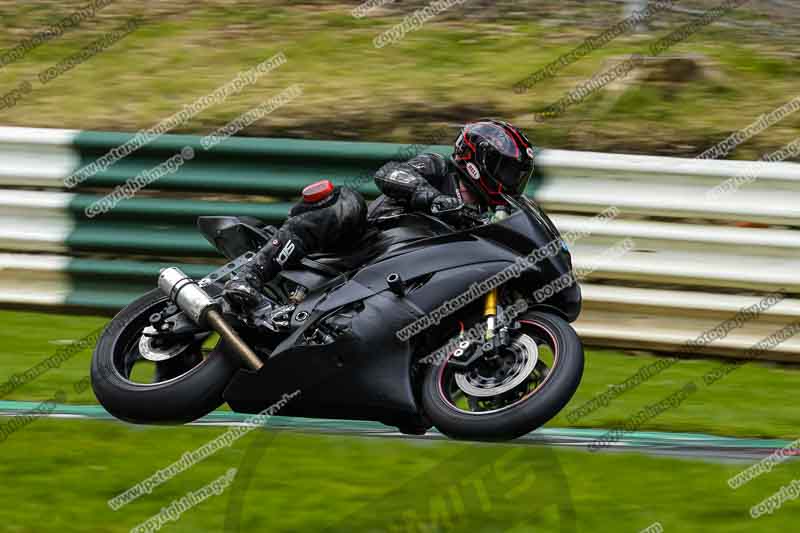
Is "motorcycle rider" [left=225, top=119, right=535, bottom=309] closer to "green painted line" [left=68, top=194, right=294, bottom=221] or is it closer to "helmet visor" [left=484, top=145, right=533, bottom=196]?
"helmet visor" [left=484, top=145, right=533, bottom=196]

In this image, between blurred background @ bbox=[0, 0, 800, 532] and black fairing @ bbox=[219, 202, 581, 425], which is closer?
blurred background @ bbox=[0, 0, 800, 532]

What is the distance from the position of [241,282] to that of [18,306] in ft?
9.26

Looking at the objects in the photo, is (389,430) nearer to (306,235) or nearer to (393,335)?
(393,335)

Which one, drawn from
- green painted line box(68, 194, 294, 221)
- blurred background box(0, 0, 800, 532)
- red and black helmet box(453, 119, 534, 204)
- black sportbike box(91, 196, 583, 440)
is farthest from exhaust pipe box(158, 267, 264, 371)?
green painted line box(68, 194, 294, 221)

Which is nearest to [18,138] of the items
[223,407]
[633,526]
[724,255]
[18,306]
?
[18,306]

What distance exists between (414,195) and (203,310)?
116cm

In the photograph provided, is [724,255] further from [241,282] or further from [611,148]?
[241,282]

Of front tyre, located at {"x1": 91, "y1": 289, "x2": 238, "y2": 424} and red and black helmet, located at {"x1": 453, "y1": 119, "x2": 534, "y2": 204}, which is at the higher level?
red and black helmet, located at {"x1": 453, "y1": 119, "x2": 534, "y2": 204}

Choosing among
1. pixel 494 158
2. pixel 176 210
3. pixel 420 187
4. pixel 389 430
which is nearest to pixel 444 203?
pixel 420 187

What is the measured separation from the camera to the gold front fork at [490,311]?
604 centimetres

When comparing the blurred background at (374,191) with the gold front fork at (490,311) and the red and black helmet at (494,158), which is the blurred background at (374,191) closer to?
the gold front fork at (490,311)

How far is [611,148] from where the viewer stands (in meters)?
9.43

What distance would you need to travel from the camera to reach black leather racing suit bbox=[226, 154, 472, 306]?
6461 millimetres

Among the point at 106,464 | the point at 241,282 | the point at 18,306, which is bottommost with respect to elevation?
the point at 18,306
